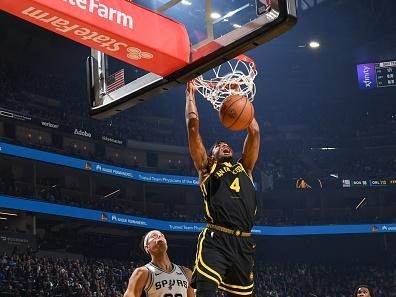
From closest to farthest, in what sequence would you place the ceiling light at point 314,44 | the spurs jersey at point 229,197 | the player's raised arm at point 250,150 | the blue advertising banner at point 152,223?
the spurs jersey at point 229,197
the player's raised arm at point 250,150
the blue advertising banner at point 152,223
the ceiling light at point 314,44

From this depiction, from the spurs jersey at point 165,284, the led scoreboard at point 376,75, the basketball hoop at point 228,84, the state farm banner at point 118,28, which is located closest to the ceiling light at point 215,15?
the state farm banner at point 118,28

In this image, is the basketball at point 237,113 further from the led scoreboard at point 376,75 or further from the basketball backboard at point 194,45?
the led scoreboard at point 376,75

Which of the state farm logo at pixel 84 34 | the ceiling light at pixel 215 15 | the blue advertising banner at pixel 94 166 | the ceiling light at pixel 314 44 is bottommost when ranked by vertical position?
the state farm logo at pixel 84 34

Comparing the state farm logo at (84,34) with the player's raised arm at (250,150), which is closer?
the state farm logo at (84,34)

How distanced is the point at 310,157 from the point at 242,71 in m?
25.3

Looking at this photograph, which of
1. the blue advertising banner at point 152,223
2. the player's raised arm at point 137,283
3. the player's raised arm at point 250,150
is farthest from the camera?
the blue advertising banner at point 152,223

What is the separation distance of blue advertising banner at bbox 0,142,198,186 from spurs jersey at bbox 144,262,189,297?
16070 millimetres

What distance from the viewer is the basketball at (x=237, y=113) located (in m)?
4.74

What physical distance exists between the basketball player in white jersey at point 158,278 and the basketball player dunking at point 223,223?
0.95 m

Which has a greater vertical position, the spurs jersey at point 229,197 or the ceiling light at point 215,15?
the ceiling light at point 215,15

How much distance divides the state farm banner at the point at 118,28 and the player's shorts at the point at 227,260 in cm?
141

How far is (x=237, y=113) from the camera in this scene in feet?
15.6

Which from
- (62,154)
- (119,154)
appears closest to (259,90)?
(119,154)

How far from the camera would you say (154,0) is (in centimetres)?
524
